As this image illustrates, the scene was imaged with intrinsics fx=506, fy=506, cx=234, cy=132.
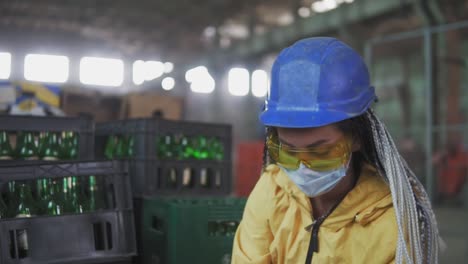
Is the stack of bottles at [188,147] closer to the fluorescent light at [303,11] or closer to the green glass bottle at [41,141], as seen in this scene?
the green glass bottle at [41,141]

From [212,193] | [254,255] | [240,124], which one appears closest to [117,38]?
[240,124]

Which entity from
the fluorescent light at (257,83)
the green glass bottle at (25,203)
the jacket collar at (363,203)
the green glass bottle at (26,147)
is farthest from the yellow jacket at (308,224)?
the fluorescent light at (257,83)

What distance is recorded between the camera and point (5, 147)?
7.99 ft

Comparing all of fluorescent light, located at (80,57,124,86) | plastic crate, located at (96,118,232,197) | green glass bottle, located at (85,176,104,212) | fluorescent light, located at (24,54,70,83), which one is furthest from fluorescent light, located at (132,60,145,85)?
green glass bottle, located at (85,176,104,212)

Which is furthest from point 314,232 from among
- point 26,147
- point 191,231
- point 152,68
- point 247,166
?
point 152,68

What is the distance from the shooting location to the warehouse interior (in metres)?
2.40

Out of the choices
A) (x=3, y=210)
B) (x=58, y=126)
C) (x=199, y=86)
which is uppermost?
(x=199, y=86)

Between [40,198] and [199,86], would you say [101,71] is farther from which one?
[40,198]

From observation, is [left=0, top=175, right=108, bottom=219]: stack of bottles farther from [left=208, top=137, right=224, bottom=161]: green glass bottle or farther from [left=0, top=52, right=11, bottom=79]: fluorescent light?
[left=0, top=52, right=11, bottom=79]: fluorescent light

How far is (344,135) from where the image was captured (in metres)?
1.30

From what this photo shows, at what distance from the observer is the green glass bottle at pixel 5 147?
2.42 metres

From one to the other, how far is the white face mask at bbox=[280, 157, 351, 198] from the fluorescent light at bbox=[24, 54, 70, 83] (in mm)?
15778

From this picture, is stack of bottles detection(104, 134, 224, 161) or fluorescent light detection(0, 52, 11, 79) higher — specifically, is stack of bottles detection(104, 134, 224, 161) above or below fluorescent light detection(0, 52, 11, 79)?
below

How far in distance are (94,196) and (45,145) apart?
42 cm
